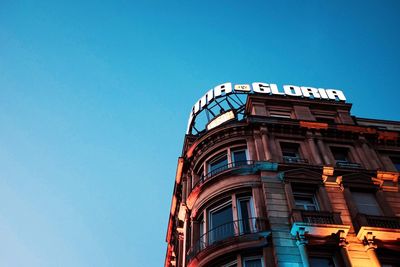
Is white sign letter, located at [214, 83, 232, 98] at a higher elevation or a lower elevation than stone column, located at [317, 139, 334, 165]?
higher

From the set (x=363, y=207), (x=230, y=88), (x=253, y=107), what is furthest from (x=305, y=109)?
(x=363, y=207)

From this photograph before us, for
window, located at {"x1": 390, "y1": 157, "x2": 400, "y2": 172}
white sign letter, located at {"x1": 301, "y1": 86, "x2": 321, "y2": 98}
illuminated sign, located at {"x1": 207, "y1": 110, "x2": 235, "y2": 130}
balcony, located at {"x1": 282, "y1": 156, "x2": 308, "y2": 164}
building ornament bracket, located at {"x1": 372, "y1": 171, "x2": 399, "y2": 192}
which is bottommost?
building ornament bracket, located at {"x1": 372, "y1": 171, "x2": 399, "y2": 192}

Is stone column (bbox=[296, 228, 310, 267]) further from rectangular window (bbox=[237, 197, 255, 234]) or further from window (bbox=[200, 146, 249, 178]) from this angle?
window (bbox=[200, 146, 249, 178])

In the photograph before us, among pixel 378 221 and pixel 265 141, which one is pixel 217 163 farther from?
pixel 378 221

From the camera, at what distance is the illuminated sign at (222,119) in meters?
35.4

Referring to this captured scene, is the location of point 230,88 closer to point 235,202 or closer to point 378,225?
point 235,202

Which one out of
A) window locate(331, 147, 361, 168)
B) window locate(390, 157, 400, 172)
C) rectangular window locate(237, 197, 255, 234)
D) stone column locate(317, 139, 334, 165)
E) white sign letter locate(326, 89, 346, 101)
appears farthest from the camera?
white sign letter locate(326, 89, 346, 101)

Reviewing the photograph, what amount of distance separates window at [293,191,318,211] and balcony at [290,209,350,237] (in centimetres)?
175

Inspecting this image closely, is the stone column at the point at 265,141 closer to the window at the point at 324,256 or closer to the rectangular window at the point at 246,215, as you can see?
the rectangular window at the point at 246,215

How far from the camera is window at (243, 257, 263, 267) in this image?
22453 mm

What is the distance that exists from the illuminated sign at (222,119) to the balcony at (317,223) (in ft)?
42.5

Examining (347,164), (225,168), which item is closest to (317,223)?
(225,168)

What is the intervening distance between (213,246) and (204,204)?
4513 millimetres

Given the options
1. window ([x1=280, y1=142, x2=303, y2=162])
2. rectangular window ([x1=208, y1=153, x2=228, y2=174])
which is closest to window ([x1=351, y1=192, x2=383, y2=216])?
window ([x1=280, y1=142, x2=303, y2=162])
